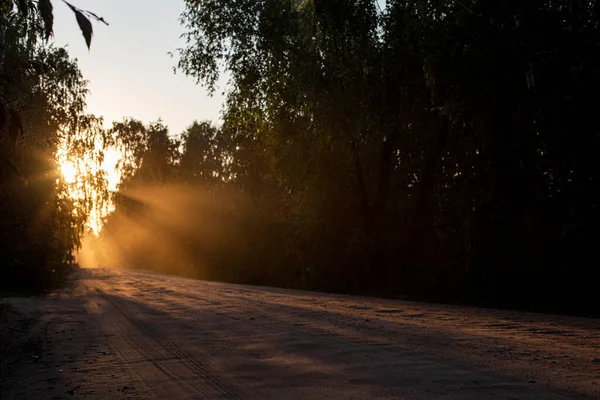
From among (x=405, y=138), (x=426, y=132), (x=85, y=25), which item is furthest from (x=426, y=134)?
(x=85, y=25)

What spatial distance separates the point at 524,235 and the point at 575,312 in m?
3.22

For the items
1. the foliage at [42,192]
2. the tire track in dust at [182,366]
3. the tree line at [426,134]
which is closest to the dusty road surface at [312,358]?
the tire track in dust at [182,366]

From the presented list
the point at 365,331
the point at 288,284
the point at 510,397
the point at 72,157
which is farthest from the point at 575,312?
the point at 72,157

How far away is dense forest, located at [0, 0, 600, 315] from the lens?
18641 millimetres

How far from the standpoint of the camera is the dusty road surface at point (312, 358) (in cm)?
616

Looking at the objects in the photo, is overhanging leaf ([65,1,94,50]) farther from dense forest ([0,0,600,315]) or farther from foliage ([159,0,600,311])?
foliage ([159,0,600,311])

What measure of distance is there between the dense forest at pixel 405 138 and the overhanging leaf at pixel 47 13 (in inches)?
394

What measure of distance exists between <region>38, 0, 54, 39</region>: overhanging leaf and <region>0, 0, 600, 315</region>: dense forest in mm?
10003

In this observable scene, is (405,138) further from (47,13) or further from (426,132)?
(47,13)

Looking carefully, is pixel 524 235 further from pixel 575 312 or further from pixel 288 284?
pixel 288 284

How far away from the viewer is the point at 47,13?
383 cm

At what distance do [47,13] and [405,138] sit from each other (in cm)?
2375

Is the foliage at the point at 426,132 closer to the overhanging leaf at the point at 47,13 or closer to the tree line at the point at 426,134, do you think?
the tree line at the point at 426,134

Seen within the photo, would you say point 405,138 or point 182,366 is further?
point 405,138
